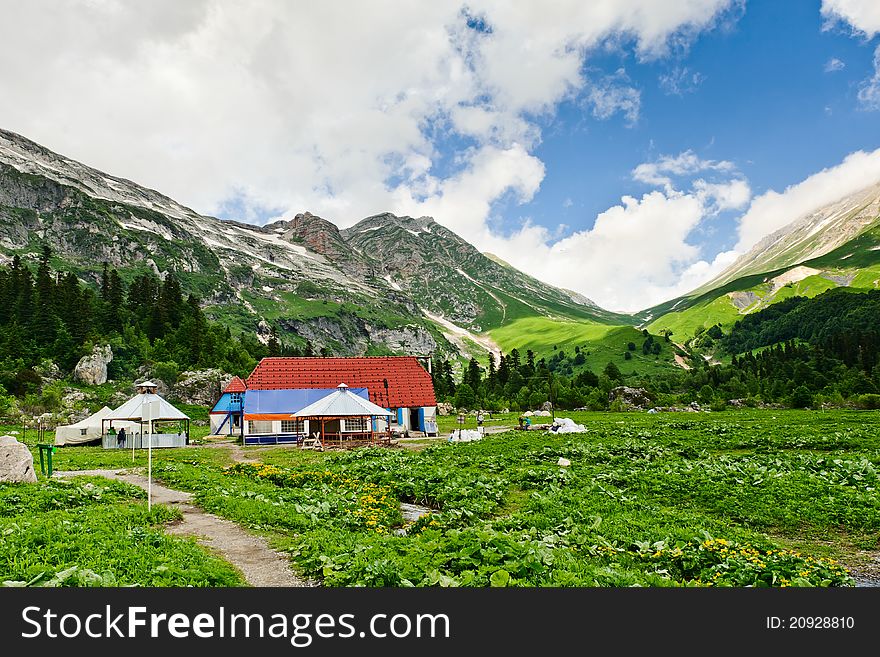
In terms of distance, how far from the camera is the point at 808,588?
343 inches

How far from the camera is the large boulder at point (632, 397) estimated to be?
116m

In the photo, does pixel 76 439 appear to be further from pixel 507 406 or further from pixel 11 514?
pixel 507 406

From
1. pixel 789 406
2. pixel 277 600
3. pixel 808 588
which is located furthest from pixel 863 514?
pixel 789 406

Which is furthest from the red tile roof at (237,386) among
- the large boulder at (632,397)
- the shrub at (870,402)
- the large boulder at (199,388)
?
the shrub at (870,402)

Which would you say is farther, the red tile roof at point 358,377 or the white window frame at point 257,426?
the red tile roof at point 358,377

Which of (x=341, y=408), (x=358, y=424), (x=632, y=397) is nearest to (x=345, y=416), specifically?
(x=341, y=408)

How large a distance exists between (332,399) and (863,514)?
41969 mm

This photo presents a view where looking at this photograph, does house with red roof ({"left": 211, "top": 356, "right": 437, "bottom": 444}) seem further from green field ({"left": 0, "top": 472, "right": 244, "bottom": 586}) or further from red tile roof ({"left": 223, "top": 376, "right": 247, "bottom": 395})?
green field ({"left": 0, "top": 472, "right": 244, "bottom": 586})

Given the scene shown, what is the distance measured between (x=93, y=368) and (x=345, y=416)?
5891 cm

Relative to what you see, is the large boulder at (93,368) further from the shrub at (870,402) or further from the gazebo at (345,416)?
the shrub at (870,402)

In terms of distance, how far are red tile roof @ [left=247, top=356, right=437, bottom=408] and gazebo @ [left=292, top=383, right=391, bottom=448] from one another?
31.0 feet

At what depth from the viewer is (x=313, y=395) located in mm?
60656

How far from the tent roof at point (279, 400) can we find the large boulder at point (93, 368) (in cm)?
Answer: 4079

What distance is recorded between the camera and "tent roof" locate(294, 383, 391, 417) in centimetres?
4781
